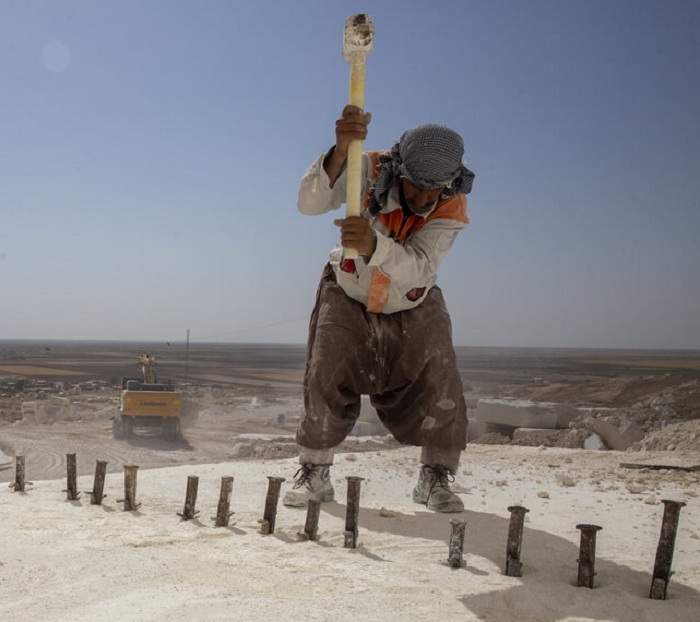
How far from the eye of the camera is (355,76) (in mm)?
2938

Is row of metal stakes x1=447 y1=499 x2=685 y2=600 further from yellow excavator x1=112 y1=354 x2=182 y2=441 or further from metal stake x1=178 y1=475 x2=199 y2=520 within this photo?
yellow excavator x1=112 y1=354 x2=182 y2=441

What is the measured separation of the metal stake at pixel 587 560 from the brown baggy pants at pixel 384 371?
1.14 metres

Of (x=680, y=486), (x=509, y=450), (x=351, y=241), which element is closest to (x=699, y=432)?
(x=509, y=450)

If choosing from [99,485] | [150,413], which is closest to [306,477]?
[99,485]

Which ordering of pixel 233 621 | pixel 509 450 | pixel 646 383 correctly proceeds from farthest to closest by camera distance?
pixel 646 383 < pixel 509 450 < pixel 233 621

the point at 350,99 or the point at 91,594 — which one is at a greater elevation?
the point at 350,99

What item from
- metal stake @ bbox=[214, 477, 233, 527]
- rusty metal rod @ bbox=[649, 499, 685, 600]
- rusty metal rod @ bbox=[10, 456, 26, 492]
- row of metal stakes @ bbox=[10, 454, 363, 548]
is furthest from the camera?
rusty metal rod @ bbox=[10, 456, 26, 492]

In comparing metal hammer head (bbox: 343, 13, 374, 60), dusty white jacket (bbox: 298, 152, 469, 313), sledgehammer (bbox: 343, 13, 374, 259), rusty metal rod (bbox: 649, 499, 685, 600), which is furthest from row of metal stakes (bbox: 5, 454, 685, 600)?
metal hammer head (bbox: 343, 13, 374, 60)

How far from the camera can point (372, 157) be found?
3.62 m

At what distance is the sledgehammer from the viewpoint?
9.25ft

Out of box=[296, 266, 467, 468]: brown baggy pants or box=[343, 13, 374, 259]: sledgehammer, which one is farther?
box=[296, 266, 467, 468]: brown baggy pants

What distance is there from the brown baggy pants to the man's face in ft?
1.58

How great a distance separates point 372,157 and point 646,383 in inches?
911

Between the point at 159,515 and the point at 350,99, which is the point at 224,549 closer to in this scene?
the point at 159,515
